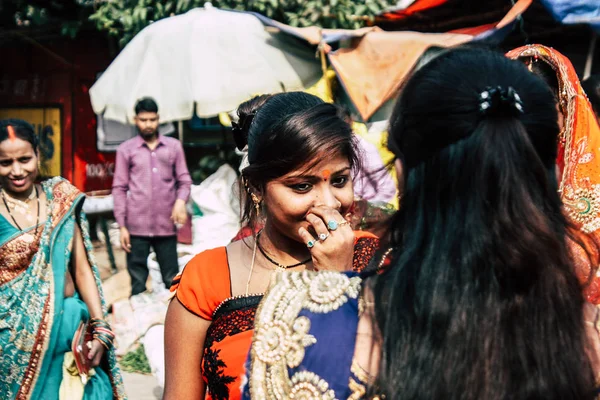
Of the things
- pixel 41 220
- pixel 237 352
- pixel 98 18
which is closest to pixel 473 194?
pixel 237 352

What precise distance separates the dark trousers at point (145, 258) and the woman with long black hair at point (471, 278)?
16.8 ft

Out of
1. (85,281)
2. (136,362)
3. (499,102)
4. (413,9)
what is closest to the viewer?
(499,102)

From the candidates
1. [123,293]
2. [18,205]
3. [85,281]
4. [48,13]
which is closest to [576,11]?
[85,281]

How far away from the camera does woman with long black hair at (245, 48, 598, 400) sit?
111 cm

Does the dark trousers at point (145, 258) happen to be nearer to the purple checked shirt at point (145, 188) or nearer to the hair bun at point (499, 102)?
the purple checked shirt at point (145, 188)

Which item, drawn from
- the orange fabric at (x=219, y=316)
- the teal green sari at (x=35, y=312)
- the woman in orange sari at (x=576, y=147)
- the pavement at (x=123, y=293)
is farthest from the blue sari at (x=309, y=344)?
the pavement at (x=123, y=293)

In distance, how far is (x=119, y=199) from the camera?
618 centimetres

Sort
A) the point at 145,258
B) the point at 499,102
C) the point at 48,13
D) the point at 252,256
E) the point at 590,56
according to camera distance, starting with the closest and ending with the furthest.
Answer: the point at 499,102, the point at 252,256, the point at 590,56, the point at 145,258, the point at 48,13

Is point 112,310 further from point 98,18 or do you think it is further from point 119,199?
point 98,18

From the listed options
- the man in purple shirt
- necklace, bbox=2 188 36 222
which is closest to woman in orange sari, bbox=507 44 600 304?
necklace, bbox=2 188 36 222

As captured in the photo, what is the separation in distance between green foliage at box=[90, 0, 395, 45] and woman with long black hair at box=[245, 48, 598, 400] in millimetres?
5896

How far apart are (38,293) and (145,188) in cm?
288

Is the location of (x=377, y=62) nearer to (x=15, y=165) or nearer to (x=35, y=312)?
(x=15, y=165)

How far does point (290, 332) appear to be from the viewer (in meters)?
1.21
